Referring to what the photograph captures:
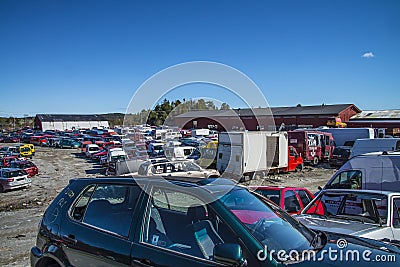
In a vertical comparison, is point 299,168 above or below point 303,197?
below

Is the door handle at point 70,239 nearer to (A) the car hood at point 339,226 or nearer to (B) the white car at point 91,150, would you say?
(A) the car hood at point 339,226

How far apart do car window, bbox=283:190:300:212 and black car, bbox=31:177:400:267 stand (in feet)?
13.5

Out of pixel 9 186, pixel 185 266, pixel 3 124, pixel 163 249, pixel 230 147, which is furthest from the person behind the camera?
pixel 3 124

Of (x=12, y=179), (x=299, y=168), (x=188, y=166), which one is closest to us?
(x=188, y=166)

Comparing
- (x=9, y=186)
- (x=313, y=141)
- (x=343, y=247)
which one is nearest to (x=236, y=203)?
(x=343, y=247)

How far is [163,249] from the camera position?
2.81 m

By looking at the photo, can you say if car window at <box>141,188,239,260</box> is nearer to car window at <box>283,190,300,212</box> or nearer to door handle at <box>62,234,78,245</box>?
door handle at <box>62,234,78,245</box>

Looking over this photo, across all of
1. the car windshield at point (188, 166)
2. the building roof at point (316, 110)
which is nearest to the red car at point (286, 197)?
the car windshield at point (188, 166)

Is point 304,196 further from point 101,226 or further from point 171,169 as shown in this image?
point 171,169

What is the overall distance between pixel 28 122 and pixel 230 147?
109973 millimetres

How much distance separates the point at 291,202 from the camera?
762cm

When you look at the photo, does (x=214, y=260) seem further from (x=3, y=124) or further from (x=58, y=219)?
(x=3, y=124)

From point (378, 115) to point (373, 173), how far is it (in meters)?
47.8

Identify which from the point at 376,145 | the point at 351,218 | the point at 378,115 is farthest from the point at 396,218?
the point at 378,115
